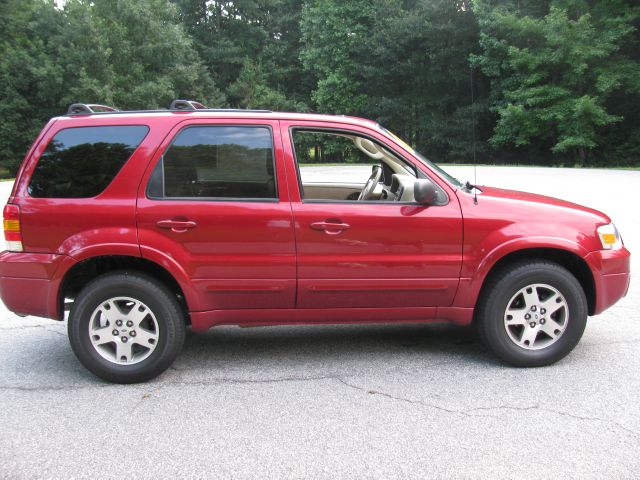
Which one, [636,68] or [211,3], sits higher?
[211,3]

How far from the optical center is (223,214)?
3840 millimetres

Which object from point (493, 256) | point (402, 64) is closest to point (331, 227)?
point (493, 256)

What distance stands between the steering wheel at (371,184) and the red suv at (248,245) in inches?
19.1

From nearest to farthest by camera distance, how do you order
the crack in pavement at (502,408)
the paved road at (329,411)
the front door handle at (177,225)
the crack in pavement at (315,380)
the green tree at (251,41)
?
1. the paved road at (329,411)
2. the crack in pavement at (502,408)
3. the crack in pavement at (315,380)
4. the front door handle at (177,225)
5. the green tree at (251,41)

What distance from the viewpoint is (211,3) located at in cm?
5075

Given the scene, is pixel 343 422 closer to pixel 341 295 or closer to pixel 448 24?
pixel 341 295

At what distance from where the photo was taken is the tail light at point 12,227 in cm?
383

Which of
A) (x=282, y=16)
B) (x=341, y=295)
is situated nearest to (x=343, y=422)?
(x=341, y=295)

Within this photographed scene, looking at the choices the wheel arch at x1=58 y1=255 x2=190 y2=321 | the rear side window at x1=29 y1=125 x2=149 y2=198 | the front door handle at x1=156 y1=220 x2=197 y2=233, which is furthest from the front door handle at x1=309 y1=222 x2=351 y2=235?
the rear side window at x1=29 y1=125 x2=149 y2=198

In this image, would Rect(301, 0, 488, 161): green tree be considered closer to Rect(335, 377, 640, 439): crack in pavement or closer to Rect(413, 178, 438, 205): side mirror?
Rect(413, 178, 438, 205): side mirror

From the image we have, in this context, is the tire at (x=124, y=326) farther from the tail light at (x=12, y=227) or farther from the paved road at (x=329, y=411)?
the tail light at (x=12, y=227)

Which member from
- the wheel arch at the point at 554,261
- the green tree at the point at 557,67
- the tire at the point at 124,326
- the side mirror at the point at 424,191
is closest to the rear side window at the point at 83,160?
the tire at the point at 124,326

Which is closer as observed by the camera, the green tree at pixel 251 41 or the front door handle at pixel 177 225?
the front door handle at pixel 177 225

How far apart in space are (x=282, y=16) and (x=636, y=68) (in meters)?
30.5
